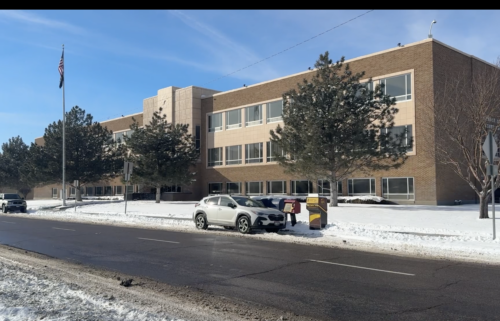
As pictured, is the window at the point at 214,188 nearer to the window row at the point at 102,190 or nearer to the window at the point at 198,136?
the window at the point at 198,136

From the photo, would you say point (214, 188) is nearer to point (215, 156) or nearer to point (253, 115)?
point (215, 156)

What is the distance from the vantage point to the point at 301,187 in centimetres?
3991

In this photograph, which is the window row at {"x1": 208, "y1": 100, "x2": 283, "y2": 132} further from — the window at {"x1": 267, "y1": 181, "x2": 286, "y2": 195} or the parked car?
the parked car

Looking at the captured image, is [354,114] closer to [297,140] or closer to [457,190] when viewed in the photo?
[297,140]

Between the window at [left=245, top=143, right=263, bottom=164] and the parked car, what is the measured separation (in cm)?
2447

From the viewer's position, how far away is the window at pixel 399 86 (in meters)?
32.5

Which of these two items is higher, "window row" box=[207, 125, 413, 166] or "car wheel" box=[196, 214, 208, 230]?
"window row" box=[207, 125, 413, 166]

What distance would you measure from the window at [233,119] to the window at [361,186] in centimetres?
1468

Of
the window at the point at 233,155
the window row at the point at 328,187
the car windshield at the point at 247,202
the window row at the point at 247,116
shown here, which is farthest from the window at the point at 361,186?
the car windshield at the point at 247,202

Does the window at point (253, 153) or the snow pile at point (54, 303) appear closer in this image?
the snow pile at point (54, 303)

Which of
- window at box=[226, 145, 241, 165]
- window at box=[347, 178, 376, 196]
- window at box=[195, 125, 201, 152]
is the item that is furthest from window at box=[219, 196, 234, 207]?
window at box=[195, 125, 201, 152]

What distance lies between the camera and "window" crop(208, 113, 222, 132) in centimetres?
4800

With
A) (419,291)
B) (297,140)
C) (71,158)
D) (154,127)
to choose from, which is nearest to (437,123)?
(297,140)

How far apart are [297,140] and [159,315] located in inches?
841
